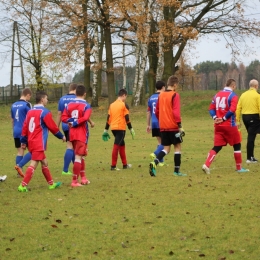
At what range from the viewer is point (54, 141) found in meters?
26.0

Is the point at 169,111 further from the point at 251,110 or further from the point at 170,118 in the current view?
the point at 251,110

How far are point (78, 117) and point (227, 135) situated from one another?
3.21 meters

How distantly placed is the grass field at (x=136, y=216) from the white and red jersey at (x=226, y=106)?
3.73 feet

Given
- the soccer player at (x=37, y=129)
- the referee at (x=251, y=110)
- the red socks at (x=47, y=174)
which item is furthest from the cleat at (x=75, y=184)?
the referee at (x=251, y=110)

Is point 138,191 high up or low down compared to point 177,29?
down

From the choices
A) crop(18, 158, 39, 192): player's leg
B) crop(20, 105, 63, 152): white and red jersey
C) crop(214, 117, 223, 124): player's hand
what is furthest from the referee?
crop(18, 158, 39, 192): player's leg

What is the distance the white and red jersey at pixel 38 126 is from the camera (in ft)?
38.0

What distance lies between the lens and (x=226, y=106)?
13.2 metres

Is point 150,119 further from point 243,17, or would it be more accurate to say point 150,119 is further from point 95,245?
point 243,17

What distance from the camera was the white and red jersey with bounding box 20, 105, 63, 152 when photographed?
38.0ft

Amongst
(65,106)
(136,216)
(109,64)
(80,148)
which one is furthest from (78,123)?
(109,64)

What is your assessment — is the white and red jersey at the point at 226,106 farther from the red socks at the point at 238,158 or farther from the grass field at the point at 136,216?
the grass field at the point at 136,216

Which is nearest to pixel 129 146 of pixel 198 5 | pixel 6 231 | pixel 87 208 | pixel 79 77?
pixel 87 208

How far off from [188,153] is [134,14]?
2219 centimetres
